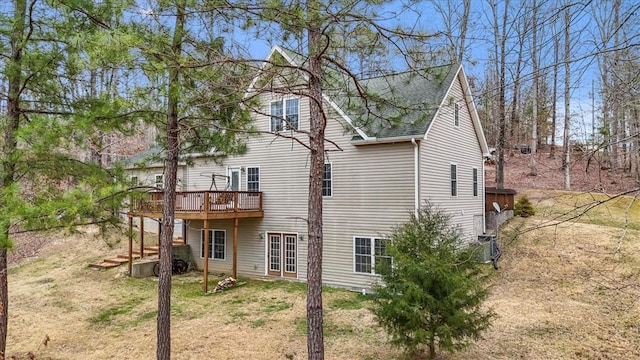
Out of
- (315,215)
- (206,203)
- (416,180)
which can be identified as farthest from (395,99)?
(206,203)

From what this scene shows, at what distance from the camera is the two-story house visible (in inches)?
481

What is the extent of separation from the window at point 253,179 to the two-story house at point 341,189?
0.04m

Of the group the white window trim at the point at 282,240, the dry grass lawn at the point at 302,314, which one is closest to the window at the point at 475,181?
the dry grass lawn at the point at 302,314

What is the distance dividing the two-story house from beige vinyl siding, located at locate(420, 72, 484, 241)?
0.13 feet

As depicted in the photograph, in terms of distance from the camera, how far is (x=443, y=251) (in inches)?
263

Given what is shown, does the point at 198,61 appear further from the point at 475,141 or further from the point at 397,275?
the point at 475,141

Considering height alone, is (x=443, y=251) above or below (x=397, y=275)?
above

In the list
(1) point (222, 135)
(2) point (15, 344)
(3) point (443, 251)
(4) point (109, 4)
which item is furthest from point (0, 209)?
(3) point (443, 251)

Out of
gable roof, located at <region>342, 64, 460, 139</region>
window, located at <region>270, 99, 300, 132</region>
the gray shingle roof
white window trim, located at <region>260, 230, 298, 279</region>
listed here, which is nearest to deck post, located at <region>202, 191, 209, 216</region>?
white window trim, located at <region>260, 230, 298, 279</region>

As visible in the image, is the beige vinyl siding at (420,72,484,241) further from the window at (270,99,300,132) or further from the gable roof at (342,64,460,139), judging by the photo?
the window at (270,99,300,132)

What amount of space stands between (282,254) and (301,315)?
4.36 meters

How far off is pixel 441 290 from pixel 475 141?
11753 millimetres

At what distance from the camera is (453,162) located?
14.4m

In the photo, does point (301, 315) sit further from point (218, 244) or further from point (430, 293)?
point (218, 244)
